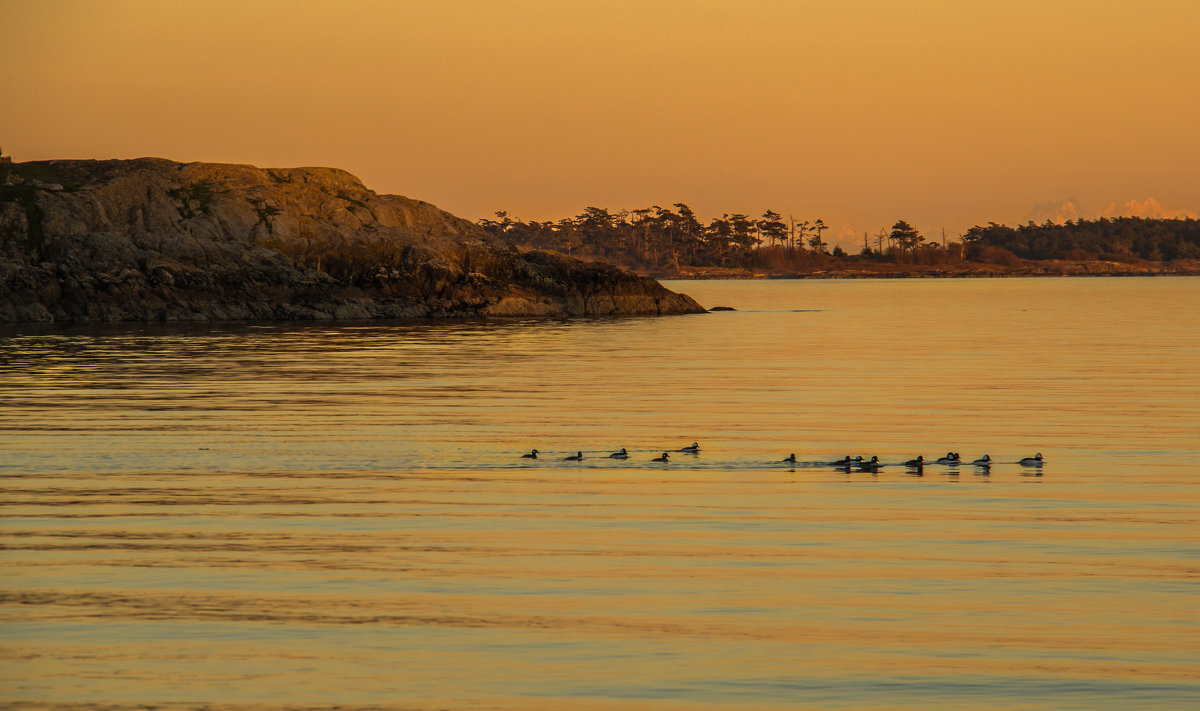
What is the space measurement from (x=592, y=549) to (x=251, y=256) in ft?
313

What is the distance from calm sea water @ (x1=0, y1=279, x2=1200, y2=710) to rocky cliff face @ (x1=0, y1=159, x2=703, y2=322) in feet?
194

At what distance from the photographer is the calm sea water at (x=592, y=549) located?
44.2 ft

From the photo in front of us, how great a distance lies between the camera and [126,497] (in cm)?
2378

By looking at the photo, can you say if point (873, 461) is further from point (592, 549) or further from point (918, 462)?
point (592, 549)

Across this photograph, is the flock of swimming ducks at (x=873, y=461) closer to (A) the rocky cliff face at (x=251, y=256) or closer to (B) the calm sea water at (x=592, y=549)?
(B) the calm sea water at (x=592, y=549)

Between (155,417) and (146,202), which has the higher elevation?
(146,202)

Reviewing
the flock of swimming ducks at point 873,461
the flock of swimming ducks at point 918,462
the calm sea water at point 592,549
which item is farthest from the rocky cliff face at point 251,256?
the flock of swimming ducks at point 918,462

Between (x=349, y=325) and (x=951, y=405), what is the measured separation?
6134 centimetres

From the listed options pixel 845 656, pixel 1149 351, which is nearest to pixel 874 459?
pixel 845 656

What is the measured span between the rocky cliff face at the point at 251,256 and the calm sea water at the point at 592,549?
2328 inches

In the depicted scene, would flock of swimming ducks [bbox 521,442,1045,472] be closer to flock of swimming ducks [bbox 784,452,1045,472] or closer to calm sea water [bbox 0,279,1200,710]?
flock of swimming ducks [bbox 784,452,1045,472]

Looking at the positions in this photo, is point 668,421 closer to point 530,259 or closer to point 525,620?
point 525,620

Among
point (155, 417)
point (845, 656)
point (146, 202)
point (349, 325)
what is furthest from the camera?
point (146, 202)

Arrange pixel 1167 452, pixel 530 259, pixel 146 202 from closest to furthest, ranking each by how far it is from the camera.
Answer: pixel 1167 452 → pixel 146 202 → pixel 530 259
